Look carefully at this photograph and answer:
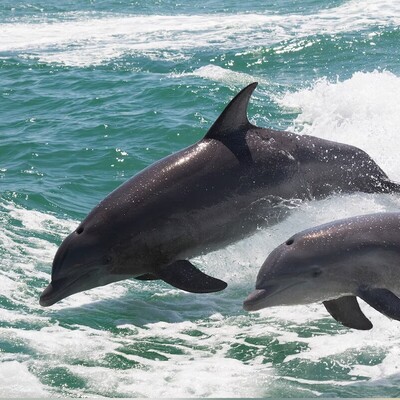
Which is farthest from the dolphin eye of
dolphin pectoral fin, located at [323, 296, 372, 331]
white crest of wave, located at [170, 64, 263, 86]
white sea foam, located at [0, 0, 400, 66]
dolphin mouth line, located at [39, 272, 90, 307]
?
white sea foam, located at [0, 0, 400, 66]

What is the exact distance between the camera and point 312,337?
9625 mm

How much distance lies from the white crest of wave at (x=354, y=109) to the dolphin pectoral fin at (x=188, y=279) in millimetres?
7300

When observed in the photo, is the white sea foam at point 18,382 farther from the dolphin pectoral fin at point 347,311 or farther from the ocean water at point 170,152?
the dolphin pectoral fin at point 347,311

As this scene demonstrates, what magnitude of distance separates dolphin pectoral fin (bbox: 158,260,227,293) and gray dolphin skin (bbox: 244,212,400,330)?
86cm

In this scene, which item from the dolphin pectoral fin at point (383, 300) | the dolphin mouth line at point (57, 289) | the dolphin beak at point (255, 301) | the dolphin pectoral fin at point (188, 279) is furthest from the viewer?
the dolphin mouth line at point (57, 289)

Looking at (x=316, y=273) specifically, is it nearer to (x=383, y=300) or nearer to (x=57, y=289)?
(x=383, y=300)

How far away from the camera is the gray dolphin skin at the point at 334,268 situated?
8.52 meters

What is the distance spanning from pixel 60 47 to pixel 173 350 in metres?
18.5

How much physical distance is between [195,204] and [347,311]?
1915mm

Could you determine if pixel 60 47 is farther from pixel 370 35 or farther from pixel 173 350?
pixel 173 350

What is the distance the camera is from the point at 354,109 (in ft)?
64.9

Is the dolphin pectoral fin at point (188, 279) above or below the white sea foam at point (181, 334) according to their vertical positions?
above

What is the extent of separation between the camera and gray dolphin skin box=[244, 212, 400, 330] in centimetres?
852

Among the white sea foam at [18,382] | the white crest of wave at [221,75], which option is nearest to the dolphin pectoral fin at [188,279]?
the white sea foam at [18,382]
